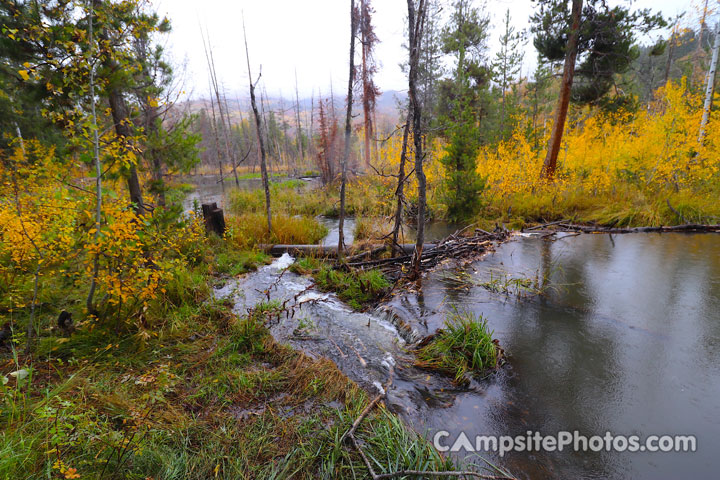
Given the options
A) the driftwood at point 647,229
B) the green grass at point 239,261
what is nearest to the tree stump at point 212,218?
the green grass at point 239,261

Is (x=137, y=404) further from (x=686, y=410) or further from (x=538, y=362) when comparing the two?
(x=686, y=410)

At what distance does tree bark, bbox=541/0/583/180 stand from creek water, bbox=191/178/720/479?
5189 mm

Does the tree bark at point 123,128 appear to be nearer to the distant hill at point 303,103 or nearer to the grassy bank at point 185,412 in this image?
the grassy bank at point 185,412

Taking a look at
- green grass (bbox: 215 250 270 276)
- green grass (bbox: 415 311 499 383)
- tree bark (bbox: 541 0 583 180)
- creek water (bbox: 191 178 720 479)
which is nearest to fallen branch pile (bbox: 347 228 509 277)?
creek water (bbox: 191 178 720 479)

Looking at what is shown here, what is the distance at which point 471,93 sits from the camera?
15.9 m

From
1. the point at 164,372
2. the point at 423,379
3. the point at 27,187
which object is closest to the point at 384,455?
the point at 423,379

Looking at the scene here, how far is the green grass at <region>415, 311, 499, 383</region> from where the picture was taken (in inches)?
131

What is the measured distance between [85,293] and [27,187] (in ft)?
9.96

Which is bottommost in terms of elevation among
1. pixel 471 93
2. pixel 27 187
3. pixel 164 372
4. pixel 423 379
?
pixel 423 379

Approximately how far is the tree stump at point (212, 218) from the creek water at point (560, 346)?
77.3 inches

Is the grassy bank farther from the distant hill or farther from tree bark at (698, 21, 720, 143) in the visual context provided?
tree bark at (698, 21, 720, 143)

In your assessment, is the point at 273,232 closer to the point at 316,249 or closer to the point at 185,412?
the point at 316,249

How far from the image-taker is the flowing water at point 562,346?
8.42 ft

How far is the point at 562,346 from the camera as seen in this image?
12.2 feet
